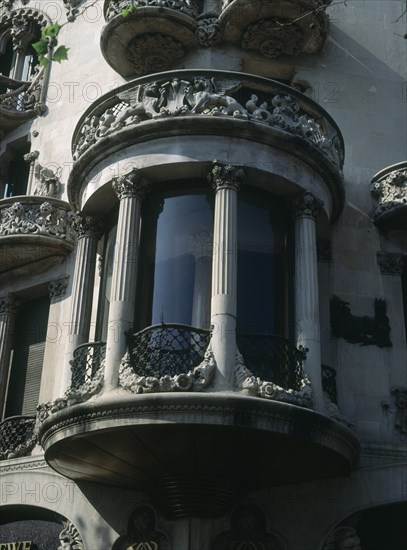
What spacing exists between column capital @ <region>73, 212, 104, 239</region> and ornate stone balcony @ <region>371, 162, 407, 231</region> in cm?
583

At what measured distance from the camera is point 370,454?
14633mm

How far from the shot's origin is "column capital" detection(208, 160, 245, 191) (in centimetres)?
1441

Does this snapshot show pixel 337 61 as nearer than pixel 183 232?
No

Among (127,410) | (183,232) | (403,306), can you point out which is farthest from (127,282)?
(403,306)

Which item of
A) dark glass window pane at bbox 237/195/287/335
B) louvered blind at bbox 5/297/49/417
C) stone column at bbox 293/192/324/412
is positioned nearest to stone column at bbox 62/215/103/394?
louvered blind at bbox 5/297/49/417

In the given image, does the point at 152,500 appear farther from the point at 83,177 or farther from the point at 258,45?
the point at 258,45

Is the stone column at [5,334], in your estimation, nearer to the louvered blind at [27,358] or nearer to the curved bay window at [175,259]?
the louvered blind at [27,358]

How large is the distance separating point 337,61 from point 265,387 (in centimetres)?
966

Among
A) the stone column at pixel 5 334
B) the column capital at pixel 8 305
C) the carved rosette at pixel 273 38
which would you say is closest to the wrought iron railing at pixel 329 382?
the stone column at pixel 5 334

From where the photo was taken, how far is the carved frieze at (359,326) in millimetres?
15789

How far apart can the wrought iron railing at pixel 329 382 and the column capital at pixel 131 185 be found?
4637mm

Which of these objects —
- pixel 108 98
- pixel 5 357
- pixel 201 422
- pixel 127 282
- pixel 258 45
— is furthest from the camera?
pixel 258 45

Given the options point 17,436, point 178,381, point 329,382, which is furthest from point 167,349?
point 17,436

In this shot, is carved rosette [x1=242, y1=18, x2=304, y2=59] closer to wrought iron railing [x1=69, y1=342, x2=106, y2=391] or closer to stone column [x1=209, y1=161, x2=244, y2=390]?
stone column [x1=209, y1=161, x2=244, y2=390]
